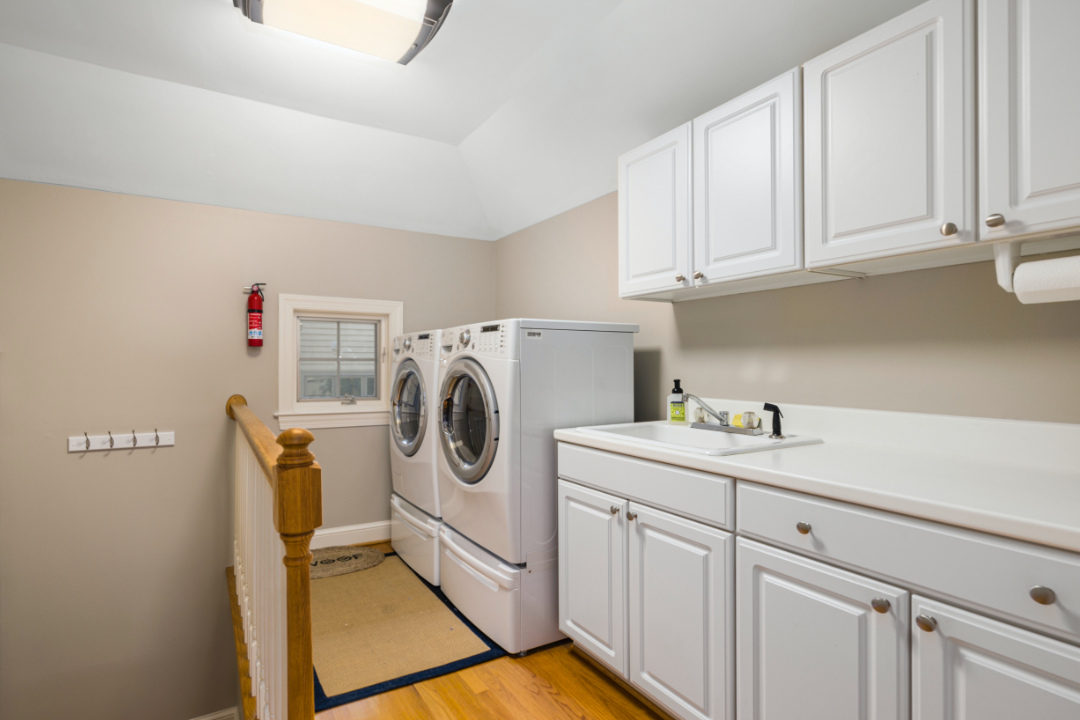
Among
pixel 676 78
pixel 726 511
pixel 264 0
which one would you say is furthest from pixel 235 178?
pixel 726 511

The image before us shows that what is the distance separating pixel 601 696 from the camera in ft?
6.41

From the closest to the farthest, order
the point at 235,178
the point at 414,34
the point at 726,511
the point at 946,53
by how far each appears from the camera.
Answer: the point at 946,53, the point at 726,511, the point at 414,34, the point at 235,178

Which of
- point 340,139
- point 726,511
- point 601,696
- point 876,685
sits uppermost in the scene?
point 340,139

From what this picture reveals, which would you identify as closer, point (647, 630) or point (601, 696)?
point (647, 630)

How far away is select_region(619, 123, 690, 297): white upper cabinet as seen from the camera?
6.65 ft

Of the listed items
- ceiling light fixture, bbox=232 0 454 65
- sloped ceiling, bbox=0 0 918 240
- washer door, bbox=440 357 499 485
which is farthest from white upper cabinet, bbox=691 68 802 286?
ceiling light fixture, bbox=232 0 454 65

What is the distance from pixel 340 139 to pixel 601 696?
3.05 metres

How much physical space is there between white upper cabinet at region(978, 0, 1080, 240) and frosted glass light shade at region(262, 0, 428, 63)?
5.77 ft

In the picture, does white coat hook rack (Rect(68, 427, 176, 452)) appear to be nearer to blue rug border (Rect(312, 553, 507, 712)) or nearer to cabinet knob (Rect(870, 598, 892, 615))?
blue rug border (Rect(312, 553, 507, 712))

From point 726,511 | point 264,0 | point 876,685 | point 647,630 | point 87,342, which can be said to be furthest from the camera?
point 87,342

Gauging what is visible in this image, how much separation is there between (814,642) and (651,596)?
1.81 ft

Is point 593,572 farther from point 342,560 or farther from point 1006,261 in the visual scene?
point 342,560

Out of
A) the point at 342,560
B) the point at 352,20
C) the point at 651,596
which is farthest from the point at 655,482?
the point at 342,560

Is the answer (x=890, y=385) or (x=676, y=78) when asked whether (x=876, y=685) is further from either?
(x=676, y=78)
